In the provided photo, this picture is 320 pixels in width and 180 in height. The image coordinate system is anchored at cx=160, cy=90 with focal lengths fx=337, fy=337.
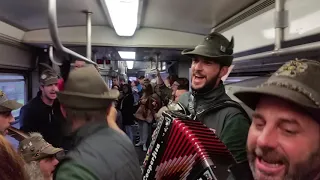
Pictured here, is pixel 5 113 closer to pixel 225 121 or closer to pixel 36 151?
pixel 36 151

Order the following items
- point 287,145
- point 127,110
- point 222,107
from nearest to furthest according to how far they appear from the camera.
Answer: point 287,145
point 222,107
point 127,110

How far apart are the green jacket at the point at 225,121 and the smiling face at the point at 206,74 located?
0.05m

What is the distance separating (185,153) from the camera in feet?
6.02

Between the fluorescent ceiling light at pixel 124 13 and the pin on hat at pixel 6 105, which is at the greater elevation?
the fluorescent ceiling light at pixel 124 13

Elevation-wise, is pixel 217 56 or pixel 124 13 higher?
pixel 124 13

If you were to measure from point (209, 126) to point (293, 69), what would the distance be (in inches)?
43.2

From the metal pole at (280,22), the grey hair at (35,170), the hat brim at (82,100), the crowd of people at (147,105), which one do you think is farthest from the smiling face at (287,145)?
the crowd of people at (147,105)

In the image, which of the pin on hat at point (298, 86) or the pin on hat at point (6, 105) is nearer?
the pin on hat at point (298, 86)

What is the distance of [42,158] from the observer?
231 centimetres

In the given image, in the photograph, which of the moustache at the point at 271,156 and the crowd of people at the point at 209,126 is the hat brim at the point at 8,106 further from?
the moustache at the point at 271,156

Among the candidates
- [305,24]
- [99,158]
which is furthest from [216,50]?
[99,158]

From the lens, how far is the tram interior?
2.24 m

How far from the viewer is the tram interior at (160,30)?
7.35 feet

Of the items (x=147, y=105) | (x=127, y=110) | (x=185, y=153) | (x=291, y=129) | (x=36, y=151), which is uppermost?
(x=291, y=129)
